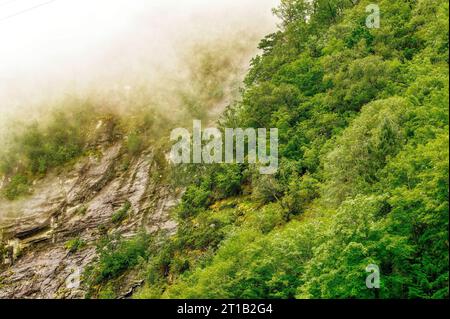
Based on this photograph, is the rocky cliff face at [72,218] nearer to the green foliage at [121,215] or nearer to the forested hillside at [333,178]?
the green foliage at [121,215]

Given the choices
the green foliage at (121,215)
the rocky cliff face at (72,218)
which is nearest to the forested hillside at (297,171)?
the green foliage at (121,215)

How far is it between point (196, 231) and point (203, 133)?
1931cm

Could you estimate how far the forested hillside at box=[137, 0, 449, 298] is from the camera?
89.8 ft

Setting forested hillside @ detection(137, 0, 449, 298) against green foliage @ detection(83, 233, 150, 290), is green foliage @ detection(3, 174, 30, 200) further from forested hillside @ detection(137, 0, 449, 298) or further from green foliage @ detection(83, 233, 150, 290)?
forested hillside @ detection(137, 0, 449, 298)

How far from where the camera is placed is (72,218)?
261 feet

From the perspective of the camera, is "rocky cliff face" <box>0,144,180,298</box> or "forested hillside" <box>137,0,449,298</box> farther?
"rocky cliff face" <box>0,144,180,298</box>

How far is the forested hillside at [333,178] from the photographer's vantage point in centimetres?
2738

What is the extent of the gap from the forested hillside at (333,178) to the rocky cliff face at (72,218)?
11433 millimetres

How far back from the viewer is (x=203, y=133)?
233ft

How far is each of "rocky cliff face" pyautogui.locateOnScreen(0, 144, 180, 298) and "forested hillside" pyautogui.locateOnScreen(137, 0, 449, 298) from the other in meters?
11.4

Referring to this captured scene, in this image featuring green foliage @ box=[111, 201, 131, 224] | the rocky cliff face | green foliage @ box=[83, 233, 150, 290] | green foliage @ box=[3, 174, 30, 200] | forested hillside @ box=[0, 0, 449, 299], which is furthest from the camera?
green foliage @ box=[3, 174, 30, 200]

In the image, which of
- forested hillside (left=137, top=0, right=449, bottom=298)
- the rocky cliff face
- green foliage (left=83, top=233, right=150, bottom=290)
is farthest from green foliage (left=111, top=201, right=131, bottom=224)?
forested hillside (left=137, top=0, right=449, bottom=298)

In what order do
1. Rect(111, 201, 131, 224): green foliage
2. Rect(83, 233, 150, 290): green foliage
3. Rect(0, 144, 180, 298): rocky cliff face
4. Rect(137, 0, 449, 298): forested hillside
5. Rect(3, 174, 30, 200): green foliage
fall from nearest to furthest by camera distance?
Rect(137, 0, 449, 298): forested hillside
Rect(83, 233, 150, 290): green foliage
Rect(0, 144, 180, 298): rocky cliff face
Rect(111, 201, 131, 224): green foliage
Rect(3, 174, 30, 200): green foliage

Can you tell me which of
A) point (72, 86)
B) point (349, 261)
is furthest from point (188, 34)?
point (349, 261)
